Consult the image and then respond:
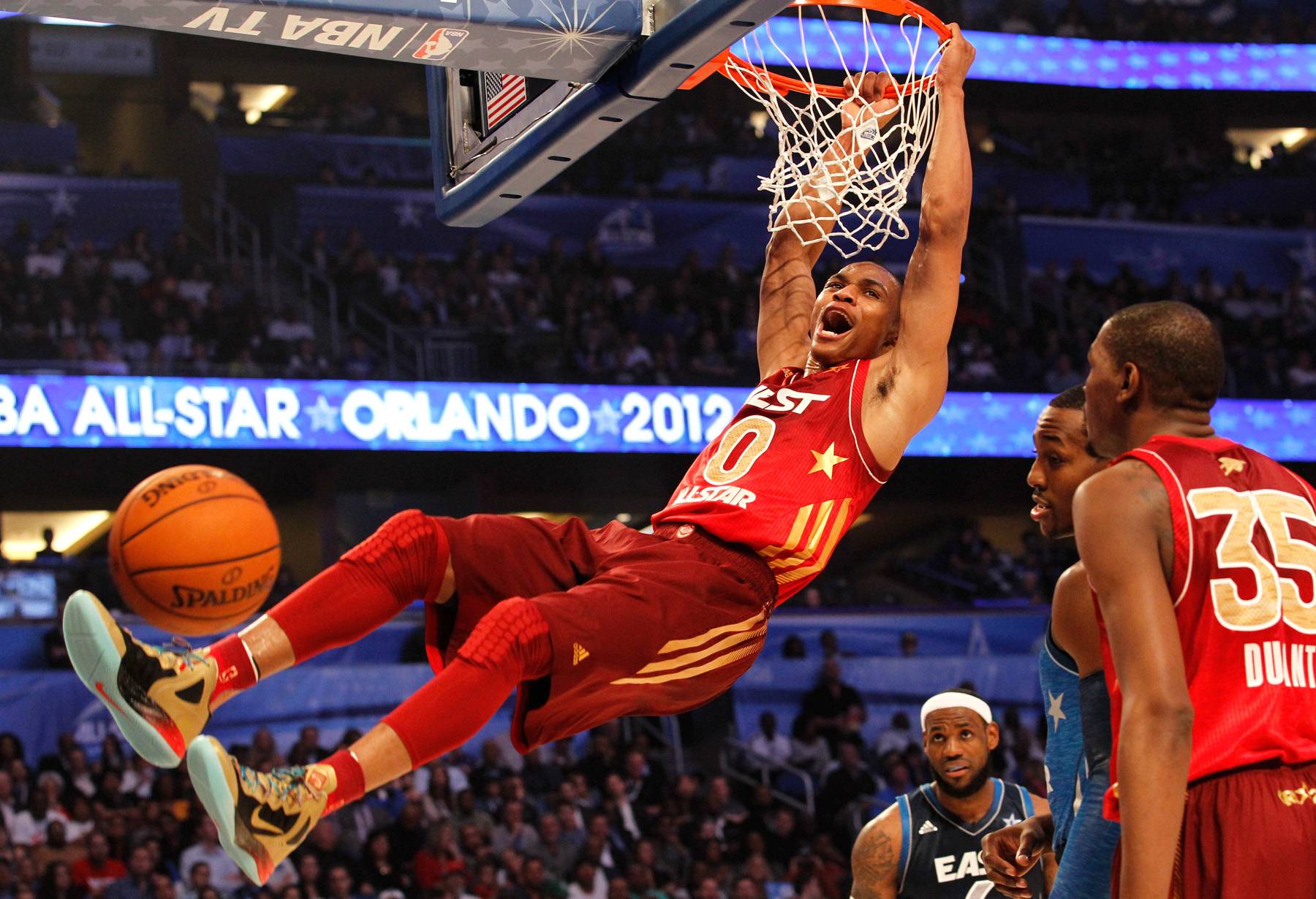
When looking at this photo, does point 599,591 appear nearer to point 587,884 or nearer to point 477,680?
point 477,680

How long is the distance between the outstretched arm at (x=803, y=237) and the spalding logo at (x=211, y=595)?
68.5 inches

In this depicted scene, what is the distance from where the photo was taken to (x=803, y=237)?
5.35 metres

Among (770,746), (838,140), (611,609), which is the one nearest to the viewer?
(611,609)

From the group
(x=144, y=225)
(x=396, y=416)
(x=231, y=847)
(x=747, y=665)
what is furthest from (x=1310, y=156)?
(x=231, y=847)

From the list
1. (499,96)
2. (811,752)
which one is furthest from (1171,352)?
(811,752)

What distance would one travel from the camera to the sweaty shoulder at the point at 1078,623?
11.3 feet

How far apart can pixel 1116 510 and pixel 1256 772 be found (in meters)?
0.48

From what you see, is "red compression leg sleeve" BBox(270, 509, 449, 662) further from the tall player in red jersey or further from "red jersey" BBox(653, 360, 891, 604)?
the tall player in red jersey

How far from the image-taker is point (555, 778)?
12.1 meters

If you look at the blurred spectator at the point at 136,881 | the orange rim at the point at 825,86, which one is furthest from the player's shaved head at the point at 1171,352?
the blurred spectator at the point at 136,881

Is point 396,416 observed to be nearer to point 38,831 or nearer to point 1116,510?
point 38,831

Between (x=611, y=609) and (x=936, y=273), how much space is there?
4.34 ft

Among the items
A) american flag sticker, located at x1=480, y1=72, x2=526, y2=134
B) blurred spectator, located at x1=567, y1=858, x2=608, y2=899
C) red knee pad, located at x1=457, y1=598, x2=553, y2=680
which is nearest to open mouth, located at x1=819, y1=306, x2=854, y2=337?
american flag sticker, located at x1=480, y1=72, x2=526, y2=134

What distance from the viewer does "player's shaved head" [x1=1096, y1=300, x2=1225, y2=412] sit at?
2676 mm
